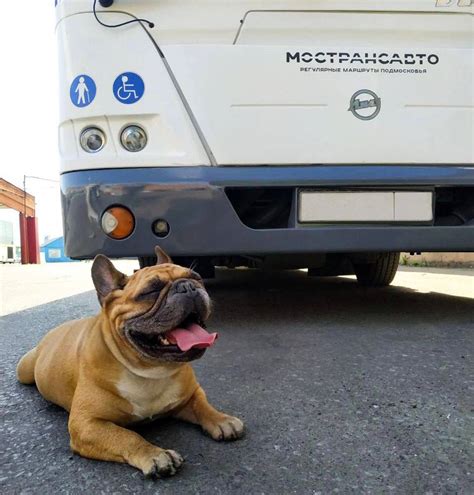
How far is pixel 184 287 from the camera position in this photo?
1.25 metres

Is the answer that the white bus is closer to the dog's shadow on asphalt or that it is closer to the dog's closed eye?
the dog's shadow on asphalt

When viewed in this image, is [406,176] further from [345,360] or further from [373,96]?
[345,360]

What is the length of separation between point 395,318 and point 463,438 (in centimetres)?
166

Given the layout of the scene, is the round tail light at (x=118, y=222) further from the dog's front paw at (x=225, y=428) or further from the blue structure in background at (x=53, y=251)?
the blue structure in background at (x=53, y=251)

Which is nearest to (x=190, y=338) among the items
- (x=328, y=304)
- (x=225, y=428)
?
(x=225, y=428)

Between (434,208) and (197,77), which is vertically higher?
(197,77)

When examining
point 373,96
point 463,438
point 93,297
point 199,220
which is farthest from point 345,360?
point 93,297

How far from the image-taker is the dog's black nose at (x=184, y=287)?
1242mm

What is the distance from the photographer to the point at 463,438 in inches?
50.5

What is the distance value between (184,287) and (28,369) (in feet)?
3.13

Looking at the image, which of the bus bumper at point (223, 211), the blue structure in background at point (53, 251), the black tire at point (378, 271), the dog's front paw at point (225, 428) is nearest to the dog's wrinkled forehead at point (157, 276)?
the dog's front paw at point (225, 428)

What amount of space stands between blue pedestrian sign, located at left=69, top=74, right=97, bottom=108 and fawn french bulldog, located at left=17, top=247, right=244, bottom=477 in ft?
4.21

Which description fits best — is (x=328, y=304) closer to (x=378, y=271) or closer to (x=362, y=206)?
(x=378, y=271)

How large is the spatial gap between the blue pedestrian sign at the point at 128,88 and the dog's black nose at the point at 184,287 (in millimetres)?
1368
